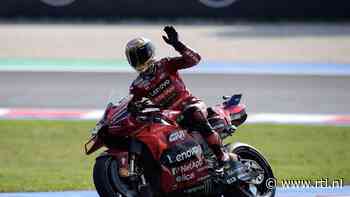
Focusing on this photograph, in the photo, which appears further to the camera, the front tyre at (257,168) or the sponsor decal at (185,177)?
the front tyre at (257,168)

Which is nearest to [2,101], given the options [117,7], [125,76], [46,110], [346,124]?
[46,110]

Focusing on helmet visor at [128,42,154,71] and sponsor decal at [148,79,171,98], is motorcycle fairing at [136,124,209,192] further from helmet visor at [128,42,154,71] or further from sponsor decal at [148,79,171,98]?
helmet visor at [128,42,154,71]

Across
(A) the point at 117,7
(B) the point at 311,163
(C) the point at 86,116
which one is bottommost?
(A) the point at 117,7

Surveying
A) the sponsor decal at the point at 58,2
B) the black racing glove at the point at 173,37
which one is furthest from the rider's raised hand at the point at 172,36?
the sponsor decal at the point at 58,2

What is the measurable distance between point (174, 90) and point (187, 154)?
587mm

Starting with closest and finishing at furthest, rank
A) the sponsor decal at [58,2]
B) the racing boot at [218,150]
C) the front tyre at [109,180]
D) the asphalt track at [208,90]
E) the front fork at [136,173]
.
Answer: the front fork at [136,173], the front tyre at [109,180], the racing boot at [218,150], the asphalt track at [208,90], the sponsor decal at [58,2]

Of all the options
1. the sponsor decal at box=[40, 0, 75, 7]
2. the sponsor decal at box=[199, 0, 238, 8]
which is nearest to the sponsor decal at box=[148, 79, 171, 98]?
the sponsor decal at box=[199, 0, 238, 8]

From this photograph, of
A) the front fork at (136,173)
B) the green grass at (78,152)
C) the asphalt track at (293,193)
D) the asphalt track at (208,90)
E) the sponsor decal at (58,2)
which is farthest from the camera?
the sponsor decal at (58,2)

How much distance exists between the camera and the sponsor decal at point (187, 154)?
851 cm

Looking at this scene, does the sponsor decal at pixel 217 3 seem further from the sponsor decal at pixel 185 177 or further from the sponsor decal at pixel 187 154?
the sponsor decal at pixel 185 177

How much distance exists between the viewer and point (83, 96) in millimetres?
16609

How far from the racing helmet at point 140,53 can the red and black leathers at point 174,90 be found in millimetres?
91

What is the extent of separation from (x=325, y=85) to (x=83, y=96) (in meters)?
4.34

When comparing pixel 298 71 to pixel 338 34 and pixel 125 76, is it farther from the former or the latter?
pixel 338 34
